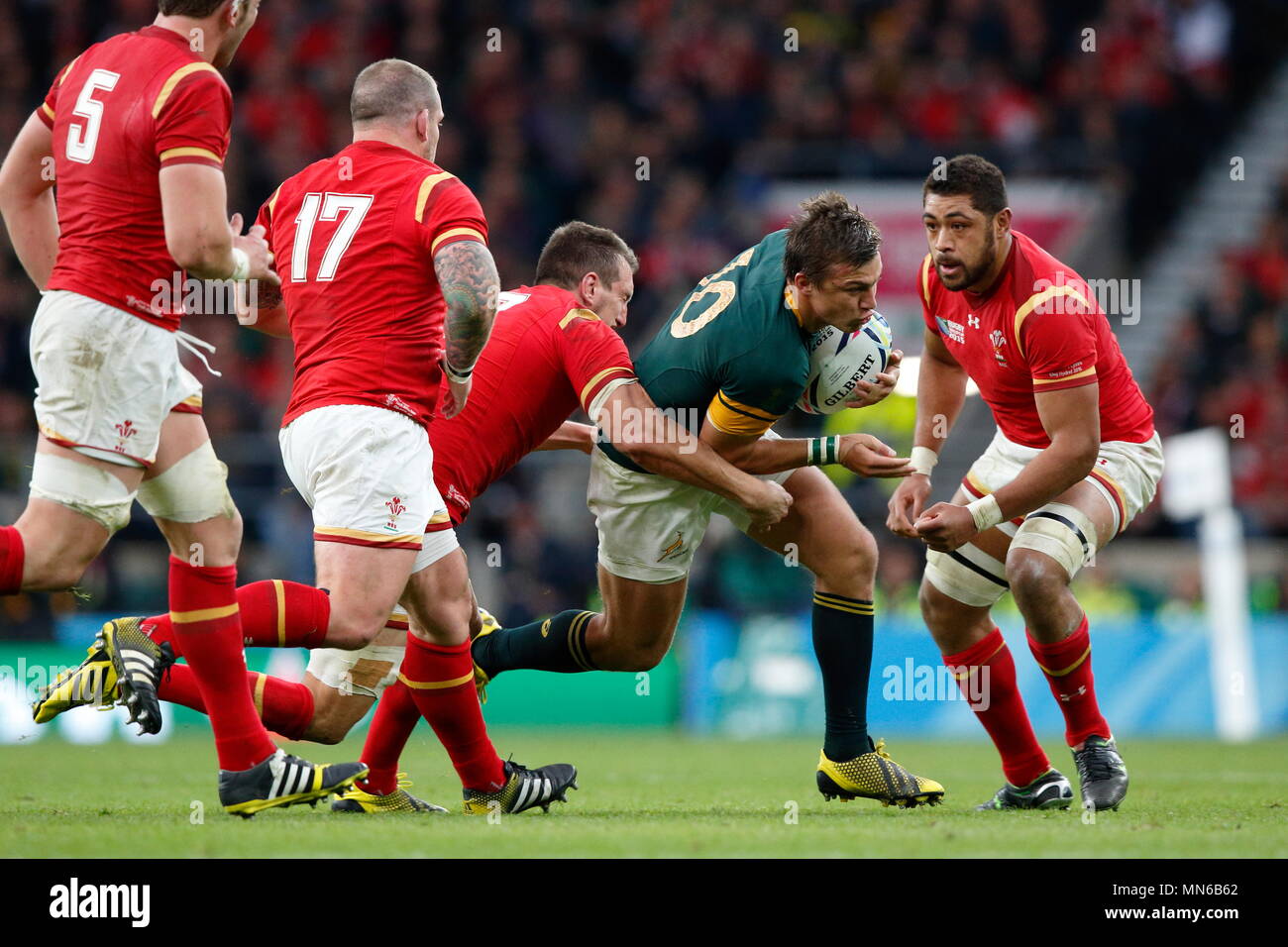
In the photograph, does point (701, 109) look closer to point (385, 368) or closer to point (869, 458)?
point (869, 458)

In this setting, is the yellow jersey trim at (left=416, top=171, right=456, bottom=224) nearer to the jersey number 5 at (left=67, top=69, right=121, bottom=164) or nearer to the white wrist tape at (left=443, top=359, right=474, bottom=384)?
the white wrist tape at (left=443, top=359, right=474, bottom=384)

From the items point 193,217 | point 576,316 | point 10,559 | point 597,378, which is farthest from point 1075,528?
point 10,559

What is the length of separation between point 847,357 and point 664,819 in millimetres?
1848

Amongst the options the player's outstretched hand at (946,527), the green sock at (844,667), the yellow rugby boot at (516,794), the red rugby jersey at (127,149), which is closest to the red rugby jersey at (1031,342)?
the player's outstretched hand at (946,527)

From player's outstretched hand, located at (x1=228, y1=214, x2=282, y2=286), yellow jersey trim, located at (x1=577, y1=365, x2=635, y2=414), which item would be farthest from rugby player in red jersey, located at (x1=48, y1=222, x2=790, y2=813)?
player's outstretched hand, located at (x1=228, y1=214, x2=282, y2=286)

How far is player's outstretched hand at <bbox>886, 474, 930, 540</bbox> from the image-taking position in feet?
20.2

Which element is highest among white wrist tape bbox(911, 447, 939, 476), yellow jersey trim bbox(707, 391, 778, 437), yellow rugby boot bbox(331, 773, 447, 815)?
yellow jersey trim bbox(707, 391, 778, 437)

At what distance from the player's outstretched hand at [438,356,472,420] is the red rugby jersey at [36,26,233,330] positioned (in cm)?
96

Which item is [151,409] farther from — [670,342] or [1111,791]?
[1111,791]

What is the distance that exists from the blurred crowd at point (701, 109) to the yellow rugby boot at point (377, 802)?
28.1 feet

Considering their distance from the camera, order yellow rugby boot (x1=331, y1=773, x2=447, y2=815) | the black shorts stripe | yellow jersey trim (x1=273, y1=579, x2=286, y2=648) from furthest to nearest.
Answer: the black shorts stripe, yellow rugby boot (x1=331, y1=773, x2=447, y2=815), yellow jersey trim (x1=273, y1=579, x2=286, y2=648)

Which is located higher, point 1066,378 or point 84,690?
point 1066,378

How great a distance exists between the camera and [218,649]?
523cm

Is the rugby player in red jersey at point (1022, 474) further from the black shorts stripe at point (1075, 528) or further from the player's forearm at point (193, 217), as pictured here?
the player's forearm at point (193, 217)
